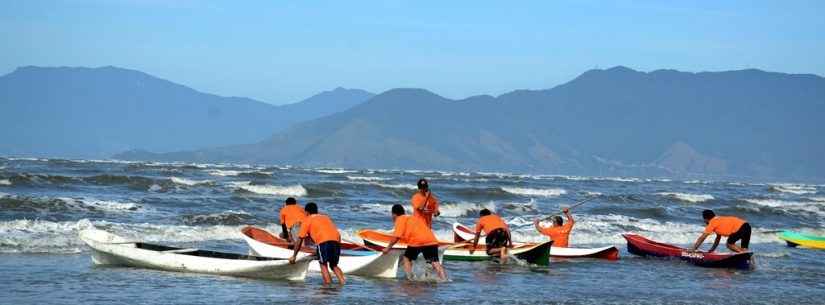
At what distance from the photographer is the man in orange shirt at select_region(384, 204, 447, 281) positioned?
1514 centimetres

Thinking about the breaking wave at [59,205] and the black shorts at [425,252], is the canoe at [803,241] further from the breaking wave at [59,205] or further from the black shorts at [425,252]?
the breaking wave at [59,205]

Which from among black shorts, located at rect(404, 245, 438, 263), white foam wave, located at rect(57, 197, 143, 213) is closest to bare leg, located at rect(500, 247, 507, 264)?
black shorts, located at rect(404, 245, 438, 263)

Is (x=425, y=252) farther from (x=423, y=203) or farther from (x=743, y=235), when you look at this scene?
(x=743, y=235)

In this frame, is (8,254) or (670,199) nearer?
(8,254)

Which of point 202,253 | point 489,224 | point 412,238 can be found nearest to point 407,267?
point 412,238

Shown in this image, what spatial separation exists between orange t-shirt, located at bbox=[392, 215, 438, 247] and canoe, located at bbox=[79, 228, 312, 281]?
128 cm

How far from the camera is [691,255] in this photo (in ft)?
67.9

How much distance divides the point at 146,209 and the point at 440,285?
51.6 ft

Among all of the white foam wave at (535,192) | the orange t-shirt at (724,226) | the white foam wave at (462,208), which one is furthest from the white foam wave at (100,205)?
the white foam wave at (535,192)

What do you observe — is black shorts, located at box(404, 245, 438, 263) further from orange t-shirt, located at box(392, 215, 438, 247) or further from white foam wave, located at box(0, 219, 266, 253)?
white foam wave, located at box(0, 219, 266, 253)

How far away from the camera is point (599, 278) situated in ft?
57.6

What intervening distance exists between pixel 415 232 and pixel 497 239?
376cm

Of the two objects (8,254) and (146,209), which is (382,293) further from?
(146,209)

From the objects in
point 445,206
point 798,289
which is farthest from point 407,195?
point 798,289
